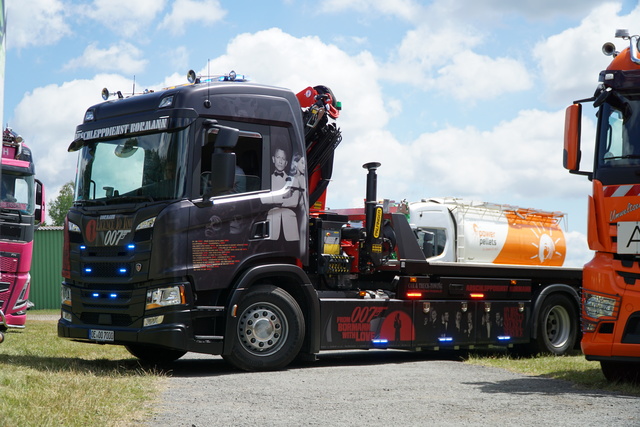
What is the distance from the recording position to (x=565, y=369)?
38.2 ft

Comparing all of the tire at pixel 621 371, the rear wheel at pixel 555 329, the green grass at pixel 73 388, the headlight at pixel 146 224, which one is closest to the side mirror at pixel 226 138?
the headlight at pixel 146 224

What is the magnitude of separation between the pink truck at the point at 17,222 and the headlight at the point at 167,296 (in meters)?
8.71

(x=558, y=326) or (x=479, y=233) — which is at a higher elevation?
(x=479, y=233)

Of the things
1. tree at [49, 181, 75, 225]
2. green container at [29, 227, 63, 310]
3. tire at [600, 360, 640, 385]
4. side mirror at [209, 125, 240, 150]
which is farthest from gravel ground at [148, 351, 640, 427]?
tree at [49, 181, 75, 225]

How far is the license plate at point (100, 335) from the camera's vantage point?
34.0 feet

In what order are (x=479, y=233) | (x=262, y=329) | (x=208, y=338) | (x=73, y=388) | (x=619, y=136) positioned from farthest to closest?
(x=479, y=233) < (x=262, y=329) < (x=208, y=338) < (x=619, y=136) < (x=73, y=388)

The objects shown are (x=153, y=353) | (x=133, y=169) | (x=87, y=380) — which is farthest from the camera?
(x=153, y=353)

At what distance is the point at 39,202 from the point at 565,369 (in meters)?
11.9

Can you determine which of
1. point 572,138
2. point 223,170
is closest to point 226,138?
point 223,170

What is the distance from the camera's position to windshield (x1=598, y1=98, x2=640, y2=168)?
9.63m

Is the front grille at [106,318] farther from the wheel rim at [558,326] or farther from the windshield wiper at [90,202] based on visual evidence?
the wheel rim at [558,326]

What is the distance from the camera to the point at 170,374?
409 inches

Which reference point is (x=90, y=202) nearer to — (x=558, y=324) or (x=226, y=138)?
(x=226, y=138)

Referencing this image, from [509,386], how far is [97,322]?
5.07 meters
